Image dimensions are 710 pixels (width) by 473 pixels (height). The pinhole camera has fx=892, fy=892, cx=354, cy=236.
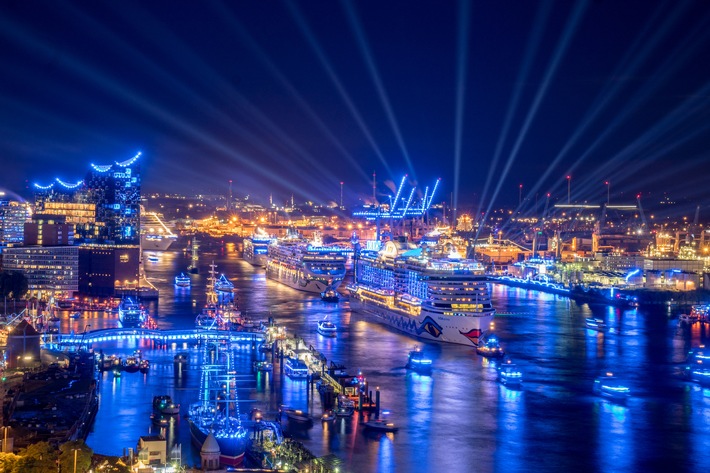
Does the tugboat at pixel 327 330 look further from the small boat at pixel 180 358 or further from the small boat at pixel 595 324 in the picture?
the small boat at pixel 595 324

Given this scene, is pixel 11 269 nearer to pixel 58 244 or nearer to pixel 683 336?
pixel 58 244

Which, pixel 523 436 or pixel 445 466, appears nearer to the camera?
pixel 445 466

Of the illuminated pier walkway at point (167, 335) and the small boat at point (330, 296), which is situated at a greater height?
the small boat at point (330, 296)

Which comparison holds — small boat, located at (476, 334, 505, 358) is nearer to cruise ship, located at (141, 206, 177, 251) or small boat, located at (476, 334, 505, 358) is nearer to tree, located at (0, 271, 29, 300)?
tree, located at (0, 271, 29, 300)

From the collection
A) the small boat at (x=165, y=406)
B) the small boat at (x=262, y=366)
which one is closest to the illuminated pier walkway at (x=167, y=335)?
the small boat at (x=262, y=366)

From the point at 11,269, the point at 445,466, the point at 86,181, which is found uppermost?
the point at 86,181

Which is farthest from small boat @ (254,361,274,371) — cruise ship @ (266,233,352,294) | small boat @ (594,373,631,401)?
cruise ship @ (266,233,352,294)

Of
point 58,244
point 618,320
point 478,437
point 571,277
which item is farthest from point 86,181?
point 478,437
